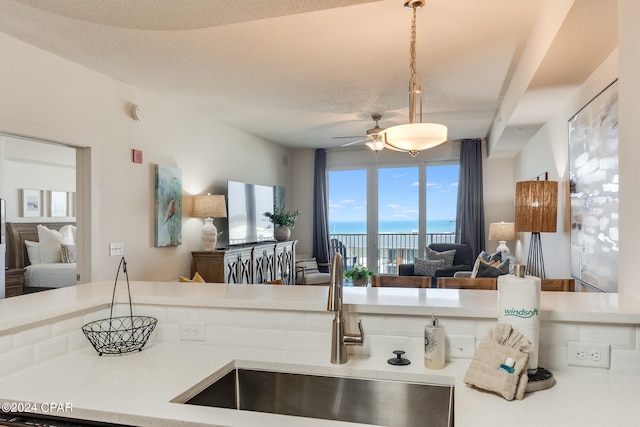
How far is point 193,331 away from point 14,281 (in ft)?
16.6

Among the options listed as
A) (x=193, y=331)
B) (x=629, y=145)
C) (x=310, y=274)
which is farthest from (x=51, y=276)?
(x=629, y=145)

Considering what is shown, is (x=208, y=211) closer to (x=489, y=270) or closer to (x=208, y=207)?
(x=208, y=207)

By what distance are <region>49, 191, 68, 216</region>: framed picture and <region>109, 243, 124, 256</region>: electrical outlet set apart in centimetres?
393

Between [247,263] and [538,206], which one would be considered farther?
[247,263]

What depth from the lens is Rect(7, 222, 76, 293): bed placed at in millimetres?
5238

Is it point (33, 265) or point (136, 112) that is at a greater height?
point (136, 112)

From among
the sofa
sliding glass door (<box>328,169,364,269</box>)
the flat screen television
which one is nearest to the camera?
the flat screen television

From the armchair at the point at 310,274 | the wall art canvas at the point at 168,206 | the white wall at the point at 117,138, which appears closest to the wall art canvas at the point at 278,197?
the armchair at the point at 310,274

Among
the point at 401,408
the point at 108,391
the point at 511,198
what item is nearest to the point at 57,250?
the point at 108,391

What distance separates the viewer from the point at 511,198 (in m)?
7.07

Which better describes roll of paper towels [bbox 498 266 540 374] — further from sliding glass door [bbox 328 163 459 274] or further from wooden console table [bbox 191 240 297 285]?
sliding glass door [bbox 328 163 459 274]

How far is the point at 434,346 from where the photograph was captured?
1206 mm

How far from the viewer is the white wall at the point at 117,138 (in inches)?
117

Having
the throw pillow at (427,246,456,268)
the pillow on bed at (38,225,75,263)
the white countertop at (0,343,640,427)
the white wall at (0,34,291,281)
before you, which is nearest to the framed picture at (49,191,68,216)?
the pillow on bed at (38,225,75,263)
